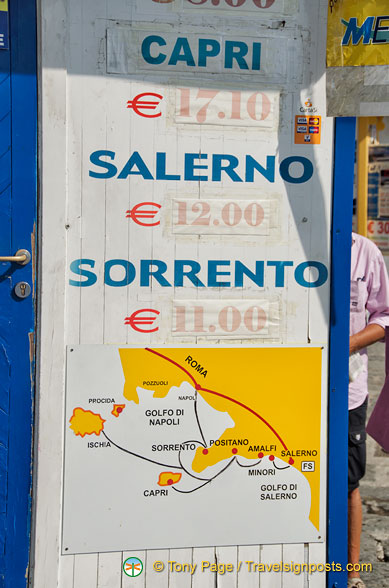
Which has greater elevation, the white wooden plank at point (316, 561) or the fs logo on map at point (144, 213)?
the fs logo on map at point (144, 213)

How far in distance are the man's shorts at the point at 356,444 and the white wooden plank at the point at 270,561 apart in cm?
67

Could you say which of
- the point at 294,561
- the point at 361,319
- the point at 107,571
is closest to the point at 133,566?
the point at 107,571

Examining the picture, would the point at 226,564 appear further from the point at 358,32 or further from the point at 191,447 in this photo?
the point at 358,32

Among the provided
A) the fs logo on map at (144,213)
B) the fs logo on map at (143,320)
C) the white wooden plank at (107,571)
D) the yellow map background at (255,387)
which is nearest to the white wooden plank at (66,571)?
the white wooden plank at (107,571)

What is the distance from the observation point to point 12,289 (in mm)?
2689

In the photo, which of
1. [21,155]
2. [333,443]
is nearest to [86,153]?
[21,155]

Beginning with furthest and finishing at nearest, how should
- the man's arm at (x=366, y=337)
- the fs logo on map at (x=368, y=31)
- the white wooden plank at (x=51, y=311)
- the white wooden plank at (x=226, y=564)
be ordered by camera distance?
the man's arm at (x=366, y=337), the white wooden plank at (x=226, y=564), the fs logo on map at (x=368, y=31), the white wooden plank at (x=51, y=311)

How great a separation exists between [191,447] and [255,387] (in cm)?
36

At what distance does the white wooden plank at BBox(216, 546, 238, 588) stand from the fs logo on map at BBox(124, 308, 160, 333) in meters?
0.96

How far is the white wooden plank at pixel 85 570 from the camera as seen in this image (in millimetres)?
2748

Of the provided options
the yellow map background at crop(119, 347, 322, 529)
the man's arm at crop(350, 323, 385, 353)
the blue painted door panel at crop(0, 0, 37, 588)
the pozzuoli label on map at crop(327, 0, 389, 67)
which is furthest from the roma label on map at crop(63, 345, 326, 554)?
the pozzuoli label on map at crop(327, 0, 389, 67)

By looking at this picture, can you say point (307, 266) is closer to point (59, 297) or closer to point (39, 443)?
point (59, 297)

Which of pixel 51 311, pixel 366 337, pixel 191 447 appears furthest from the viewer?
pixel 366 337

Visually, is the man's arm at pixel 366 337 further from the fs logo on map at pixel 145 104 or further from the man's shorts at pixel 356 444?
the fs logo on map at pixel 145 104
